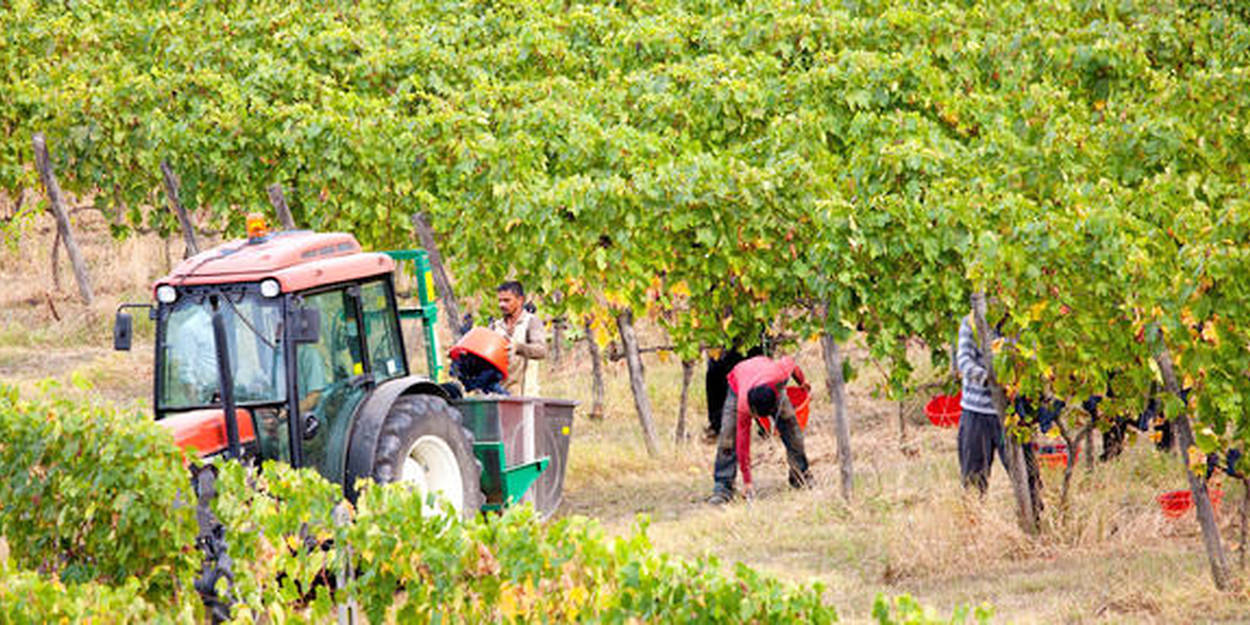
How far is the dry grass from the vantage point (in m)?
7.84

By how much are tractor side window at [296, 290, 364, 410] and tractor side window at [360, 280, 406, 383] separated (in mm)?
94

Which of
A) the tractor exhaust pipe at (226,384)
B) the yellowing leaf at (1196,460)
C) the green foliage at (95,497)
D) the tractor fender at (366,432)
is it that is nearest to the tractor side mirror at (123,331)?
the tractor exhaust pipe at (226,384)

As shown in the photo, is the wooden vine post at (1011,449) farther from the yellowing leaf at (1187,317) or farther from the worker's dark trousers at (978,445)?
the yellowing leaf at (1187,317)

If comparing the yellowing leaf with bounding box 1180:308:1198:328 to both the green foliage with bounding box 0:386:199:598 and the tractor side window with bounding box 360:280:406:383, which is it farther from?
the green foliage with bounding box 0:386:199:598

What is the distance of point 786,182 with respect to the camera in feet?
34.5

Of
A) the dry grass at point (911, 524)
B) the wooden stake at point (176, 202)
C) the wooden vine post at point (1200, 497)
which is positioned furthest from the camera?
the wooden stake at point (176, 202)

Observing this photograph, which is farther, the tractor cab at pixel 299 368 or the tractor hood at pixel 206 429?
the tractor cab at pixel 299 368

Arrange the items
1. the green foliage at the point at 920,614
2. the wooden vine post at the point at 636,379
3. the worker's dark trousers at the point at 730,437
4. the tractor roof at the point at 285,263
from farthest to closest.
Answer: the wooden vine post at the point at 636,379 < the worker's dark trousers at the point at 730,437 < the tractor roof at the point at 285,263 < the green foliage at the point at 920,614

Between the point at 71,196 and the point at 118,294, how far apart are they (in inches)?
266

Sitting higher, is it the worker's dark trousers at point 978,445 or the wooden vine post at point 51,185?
the wooden vine post at point 51,185

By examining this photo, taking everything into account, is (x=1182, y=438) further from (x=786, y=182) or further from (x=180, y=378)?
(x=180, y=378)

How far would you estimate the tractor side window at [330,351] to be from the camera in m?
8.47

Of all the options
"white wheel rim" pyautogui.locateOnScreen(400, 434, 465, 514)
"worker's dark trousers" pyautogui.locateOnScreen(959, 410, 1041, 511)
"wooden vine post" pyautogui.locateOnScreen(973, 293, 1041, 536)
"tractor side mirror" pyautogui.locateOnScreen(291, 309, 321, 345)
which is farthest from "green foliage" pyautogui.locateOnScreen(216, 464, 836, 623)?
"worker's dark trousers" pyautogui.locateOnScreen(959, 410, 1041, 511)

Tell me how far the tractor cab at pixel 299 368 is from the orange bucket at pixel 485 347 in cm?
141
